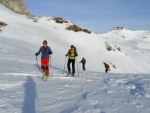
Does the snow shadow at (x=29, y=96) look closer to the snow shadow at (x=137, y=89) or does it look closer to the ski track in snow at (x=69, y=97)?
the ski track in snow at (x=69, y=97)

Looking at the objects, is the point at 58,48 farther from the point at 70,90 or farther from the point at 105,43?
the point at 70,90

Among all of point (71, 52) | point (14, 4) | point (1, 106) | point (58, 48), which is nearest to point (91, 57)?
point (58, 48)

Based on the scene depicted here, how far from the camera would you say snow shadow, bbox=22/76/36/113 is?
10695 mm

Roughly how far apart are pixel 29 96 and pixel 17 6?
7183 centimetres

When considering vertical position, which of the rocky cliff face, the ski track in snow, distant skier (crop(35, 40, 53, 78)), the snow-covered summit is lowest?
the ski track in snow

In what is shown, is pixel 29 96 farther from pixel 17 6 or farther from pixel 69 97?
pixel 17 6

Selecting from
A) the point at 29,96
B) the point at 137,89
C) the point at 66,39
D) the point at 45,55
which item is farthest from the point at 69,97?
the point at 66,39

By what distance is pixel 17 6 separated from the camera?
8150 cm

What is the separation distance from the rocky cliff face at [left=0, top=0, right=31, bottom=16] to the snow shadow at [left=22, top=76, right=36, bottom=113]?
66011 millimetres

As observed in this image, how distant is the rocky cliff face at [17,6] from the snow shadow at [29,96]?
6601 cm

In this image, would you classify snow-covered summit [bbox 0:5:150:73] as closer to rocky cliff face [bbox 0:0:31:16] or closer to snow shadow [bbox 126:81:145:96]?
rocky cliff face [bbox 0:0:31:16]

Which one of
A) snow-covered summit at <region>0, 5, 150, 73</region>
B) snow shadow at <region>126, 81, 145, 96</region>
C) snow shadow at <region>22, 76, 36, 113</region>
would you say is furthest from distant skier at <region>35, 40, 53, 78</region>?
snow-covered summit at <region>0, 5, 150, 73</region>

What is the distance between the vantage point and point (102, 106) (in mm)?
10922

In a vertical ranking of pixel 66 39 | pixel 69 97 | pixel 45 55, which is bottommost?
pixel 69 97
